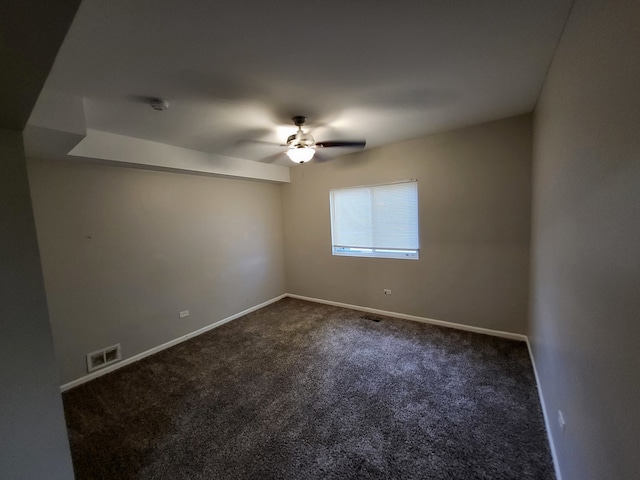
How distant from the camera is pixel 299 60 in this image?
1.59 m

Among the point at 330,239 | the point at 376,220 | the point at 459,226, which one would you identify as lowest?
the point at 330,239

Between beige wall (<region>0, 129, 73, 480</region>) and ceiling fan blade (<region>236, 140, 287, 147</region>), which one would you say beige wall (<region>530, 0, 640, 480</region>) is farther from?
ceiling fan blade (<region>236, 140, 287, 147</region>)

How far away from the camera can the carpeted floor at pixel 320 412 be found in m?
1.63

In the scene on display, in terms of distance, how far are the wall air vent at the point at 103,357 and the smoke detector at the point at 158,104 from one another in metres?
2.60

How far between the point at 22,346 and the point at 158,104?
5.75 feet

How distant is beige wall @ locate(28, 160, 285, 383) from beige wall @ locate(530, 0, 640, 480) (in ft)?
12.5

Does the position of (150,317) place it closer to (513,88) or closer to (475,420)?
(475,420)

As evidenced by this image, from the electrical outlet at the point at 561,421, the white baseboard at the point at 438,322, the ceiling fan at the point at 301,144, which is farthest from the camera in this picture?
the white baseboard at the point at 438,322

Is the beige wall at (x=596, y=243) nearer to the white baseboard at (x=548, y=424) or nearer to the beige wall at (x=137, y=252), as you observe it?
the white baseboard at (x=548, y=424)

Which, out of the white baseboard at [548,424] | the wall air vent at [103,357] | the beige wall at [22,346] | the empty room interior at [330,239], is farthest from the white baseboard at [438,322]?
the beige wall at [22,346]

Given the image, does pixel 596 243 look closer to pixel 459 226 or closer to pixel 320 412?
pixel 320 412

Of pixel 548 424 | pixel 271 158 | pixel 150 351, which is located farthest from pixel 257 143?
pixel 548 424

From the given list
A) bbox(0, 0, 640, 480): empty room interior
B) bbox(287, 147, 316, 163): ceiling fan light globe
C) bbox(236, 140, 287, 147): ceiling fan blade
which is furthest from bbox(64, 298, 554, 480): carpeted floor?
bbox(236, 140, 287, 147): ceiling fan blade

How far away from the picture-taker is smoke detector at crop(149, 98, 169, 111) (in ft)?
6.43
